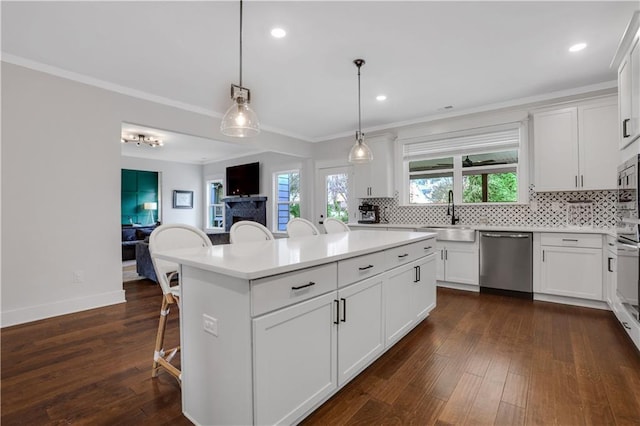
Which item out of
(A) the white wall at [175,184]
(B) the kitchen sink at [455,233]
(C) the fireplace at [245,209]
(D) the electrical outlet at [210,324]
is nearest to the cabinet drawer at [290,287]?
(D) the electrical outlet at [210,324]

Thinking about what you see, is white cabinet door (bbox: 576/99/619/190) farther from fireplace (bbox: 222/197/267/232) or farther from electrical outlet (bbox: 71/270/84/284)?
fireplace (bbox: 222/197/267/232)

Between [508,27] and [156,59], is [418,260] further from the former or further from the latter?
[156,59]

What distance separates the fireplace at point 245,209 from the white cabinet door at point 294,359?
5.99 metres

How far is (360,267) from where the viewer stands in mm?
1959

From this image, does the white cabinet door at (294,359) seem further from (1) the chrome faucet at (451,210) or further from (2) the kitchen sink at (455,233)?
(1) the chrome faucet at (451,210)

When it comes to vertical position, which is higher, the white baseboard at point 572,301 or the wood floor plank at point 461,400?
the white baseboard at point 572,301

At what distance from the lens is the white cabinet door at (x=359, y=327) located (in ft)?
5.89

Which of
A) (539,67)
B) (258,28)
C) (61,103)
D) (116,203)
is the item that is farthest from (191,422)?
(539,67)

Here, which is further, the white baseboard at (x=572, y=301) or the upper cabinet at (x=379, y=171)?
the upper cabinet at (x=379, y=171)

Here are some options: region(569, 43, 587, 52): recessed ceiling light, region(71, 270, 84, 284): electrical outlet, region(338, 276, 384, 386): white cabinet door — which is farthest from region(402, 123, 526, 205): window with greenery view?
region(71, 270, 84, 284): electrical outlet

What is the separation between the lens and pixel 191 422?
5.28 ft

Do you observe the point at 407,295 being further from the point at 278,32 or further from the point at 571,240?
the point at 278,32

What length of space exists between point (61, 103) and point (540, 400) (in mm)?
4886

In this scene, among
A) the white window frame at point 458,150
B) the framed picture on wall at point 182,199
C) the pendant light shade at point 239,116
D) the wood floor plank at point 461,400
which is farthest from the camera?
the framed picture on wall at point 182,199
